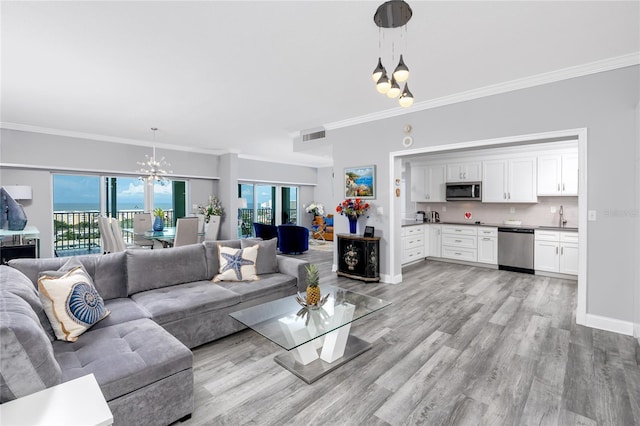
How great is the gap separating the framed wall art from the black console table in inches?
29.8

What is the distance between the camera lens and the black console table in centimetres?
490

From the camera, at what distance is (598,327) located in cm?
314

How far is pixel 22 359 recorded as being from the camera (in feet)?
4.12

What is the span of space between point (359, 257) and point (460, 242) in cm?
256

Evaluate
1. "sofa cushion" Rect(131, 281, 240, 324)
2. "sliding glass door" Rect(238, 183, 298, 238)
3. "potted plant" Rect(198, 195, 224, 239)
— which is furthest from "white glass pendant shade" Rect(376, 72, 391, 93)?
"sliding glass door" Rect(238, 183, 298, 238)

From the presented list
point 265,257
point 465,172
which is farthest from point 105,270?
point 465,172

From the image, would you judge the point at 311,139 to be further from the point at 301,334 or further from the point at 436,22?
the point at 301,334

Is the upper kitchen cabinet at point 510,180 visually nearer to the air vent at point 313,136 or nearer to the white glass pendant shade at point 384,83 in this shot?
the air vent at point 313,136

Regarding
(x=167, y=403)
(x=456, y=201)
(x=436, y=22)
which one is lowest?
(x=167, y=403)

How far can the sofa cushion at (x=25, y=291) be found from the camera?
1872 mm

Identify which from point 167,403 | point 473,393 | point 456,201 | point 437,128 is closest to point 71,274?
point 167,403

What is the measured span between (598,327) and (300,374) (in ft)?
10.5

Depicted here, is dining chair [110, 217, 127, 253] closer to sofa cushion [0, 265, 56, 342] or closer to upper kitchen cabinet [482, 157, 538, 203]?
sofa cushion [0, 265, 56, 342]

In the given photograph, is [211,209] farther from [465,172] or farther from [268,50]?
[465,172]
